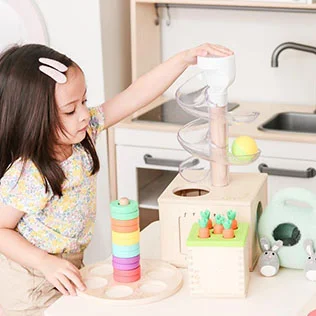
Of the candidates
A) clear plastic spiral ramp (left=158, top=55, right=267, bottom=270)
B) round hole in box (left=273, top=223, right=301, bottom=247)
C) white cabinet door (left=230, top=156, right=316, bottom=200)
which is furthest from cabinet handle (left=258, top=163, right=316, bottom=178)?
round hole in box (left=273, top=223, right=301, bottom=247)

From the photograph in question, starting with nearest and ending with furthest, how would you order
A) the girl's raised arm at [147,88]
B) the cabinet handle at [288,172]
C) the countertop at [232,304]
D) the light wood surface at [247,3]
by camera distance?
the countertop at [232,304]
the girl's raised arm at [147,88]
the cabinet handle at [288,172]
the light wood surface at [247,3]

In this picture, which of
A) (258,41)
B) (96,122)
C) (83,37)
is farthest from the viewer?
(258,41)

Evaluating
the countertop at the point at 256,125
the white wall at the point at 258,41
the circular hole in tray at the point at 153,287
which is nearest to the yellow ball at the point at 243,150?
the circular hole in tray at the point at 153,287

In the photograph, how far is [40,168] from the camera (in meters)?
1.76

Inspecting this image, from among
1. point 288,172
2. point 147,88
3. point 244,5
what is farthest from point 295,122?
point 147,88

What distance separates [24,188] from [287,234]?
56cm

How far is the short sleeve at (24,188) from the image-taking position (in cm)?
176

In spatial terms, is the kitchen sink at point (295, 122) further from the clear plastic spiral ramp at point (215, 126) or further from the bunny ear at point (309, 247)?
the bunny ear at point (309, 247)

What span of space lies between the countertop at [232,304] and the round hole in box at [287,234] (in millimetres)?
80

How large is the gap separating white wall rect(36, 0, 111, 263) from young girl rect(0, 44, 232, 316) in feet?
3.71

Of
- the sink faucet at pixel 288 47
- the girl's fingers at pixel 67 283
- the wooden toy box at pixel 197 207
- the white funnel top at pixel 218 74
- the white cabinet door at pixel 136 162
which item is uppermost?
the white funnel top at pixel 218 74

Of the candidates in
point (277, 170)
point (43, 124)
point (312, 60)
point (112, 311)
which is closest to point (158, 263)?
point (112, 311)

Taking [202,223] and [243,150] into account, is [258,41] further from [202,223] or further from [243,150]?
[202,223]

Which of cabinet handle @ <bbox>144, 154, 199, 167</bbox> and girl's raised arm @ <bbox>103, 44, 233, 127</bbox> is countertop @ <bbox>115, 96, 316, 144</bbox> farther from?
girl's raised arm @ <bbox>103, 44, 233, 127</bbox>
